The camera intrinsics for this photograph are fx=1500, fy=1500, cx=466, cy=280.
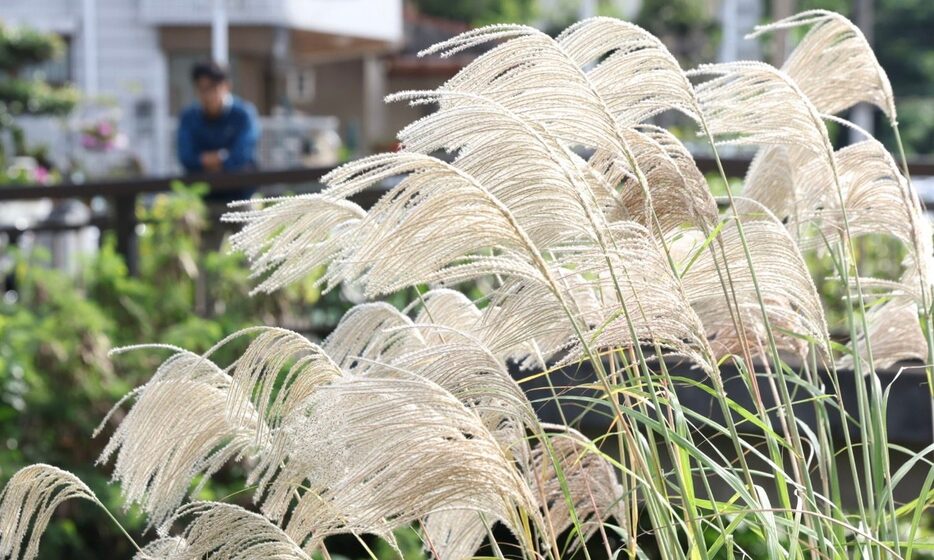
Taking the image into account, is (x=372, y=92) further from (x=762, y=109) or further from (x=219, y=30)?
(x=762, y=109)

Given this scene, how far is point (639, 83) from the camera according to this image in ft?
6.82

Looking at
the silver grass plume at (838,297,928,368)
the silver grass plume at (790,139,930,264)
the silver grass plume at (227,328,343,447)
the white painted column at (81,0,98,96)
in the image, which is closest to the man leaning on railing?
the silver grass plume at (838,297,928,368)

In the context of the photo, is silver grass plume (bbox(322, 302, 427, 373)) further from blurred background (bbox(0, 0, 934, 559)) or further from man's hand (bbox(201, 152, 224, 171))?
man's hand (bbox(201, 152, 224, 171))

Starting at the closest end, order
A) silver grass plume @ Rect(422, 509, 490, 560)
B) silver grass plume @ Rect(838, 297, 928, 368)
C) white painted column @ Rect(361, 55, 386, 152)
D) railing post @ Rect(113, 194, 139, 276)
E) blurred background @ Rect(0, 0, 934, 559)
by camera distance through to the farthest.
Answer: silver grass plume @ Rect(422, 509, 490, 560), silver grass plume @ Rect(838, 297, 928, 368), blurred background @ Rect(0, 0, 934, 559), railing post @ Rect(113, 194, 139, 276), white painted column @ Rect(361, 55, 386, 152)

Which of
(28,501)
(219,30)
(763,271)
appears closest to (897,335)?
(763,271)

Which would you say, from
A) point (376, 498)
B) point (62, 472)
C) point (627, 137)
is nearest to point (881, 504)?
point (627, 137)

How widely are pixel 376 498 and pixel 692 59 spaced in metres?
32.9

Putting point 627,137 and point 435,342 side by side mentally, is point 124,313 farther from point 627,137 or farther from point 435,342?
point 627,137

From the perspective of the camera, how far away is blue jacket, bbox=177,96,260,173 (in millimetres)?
8859

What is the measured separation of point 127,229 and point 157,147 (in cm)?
2245

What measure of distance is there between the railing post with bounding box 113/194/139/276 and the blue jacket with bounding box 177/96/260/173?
1.57 meters

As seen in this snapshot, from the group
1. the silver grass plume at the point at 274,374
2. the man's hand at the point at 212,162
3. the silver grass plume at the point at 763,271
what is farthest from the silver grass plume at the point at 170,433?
the man's hand at the point at 212,162

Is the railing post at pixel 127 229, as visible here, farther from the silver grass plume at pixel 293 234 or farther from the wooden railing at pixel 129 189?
the silver grass plume at pixel 293 234

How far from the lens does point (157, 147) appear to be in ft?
95.6
